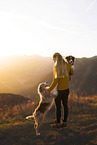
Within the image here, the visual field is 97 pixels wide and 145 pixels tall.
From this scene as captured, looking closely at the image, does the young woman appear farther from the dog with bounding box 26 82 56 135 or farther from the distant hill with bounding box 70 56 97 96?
the distant hill with bounding box 70 56 97 96

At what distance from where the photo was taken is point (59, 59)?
13.4ft

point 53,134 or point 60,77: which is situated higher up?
point 60,77

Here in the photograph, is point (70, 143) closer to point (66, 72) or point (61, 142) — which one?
point (61, 142)

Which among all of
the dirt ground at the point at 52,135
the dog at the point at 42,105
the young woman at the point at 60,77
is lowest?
the dirt ground at the point at 52,135

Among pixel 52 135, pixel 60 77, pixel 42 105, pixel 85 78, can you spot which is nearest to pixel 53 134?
pixel 52 135

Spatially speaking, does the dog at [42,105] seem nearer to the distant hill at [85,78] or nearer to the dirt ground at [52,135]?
the dirt ground at [52,135]

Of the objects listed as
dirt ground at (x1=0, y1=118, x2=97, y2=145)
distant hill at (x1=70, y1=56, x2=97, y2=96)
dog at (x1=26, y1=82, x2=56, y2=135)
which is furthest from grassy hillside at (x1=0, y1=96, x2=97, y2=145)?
distant hill at (x1=70, y1=56, x2=97, y2=96)

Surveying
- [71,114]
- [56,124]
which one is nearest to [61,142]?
[56,124]

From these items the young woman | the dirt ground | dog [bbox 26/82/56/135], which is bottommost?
the dirt ground

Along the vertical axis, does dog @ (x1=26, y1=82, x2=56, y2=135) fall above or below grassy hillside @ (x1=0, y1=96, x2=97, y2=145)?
above

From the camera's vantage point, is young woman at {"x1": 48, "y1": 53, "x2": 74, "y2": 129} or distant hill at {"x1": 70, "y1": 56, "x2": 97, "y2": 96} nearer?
young woman at {"x1": 48, "y1": 53, "x2": 74, "y2": 129}

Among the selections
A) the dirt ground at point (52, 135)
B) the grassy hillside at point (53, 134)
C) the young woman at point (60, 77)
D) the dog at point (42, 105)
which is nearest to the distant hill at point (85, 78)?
the grassy hillside at point (53, 134)

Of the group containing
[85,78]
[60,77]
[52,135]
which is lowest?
[52,135]

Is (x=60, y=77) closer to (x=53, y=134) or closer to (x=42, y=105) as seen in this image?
(x=42, y=105)
